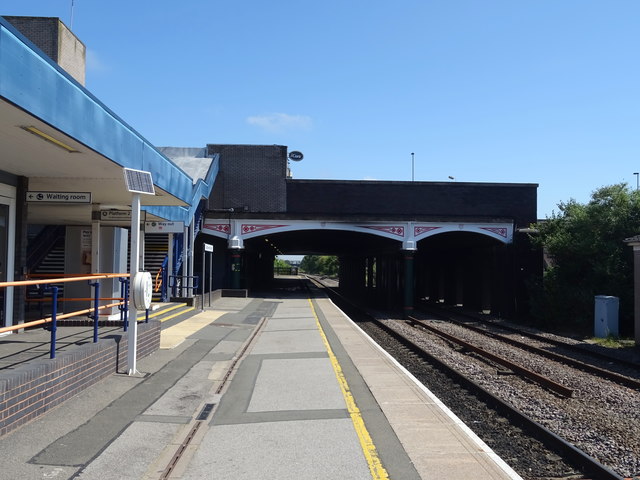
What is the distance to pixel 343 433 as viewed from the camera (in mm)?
6285

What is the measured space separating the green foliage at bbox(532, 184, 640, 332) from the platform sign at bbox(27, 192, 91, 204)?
62.6ft

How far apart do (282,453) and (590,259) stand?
20846 millimetres

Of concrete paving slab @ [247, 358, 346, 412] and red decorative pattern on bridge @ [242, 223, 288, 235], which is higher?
red decorative pattern on bridge @ [242, 223, 288, 235]

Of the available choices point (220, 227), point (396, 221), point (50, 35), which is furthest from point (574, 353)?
point (50, 35)

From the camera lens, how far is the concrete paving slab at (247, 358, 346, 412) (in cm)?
766

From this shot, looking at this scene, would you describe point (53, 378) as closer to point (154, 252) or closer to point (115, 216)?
point (115, 216)

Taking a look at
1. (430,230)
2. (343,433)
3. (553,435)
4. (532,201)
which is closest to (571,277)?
(430,230)

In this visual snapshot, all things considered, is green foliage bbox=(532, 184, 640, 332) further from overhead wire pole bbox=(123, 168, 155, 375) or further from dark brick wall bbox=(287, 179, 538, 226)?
overhead wire pole bbox=(123, 168, 155, 375)

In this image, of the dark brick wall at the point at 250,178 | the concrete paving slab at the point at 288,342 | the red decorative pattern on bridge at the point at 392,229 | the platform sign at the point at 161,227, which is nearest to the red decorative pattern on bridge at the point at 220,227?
the dark brick wall at the point at 250,178

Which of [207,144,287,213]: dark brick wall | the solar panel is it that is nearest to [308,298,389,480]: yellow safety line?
the solar panel

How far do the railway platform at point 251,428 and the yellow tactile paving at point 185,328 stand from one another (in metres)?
1.71

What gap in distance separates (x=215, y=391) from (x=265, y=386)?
800 mm

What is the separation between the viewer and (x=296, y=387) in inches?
346

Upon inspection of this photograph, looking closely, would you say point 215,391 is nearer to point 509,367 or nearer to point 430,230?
point 509,367
